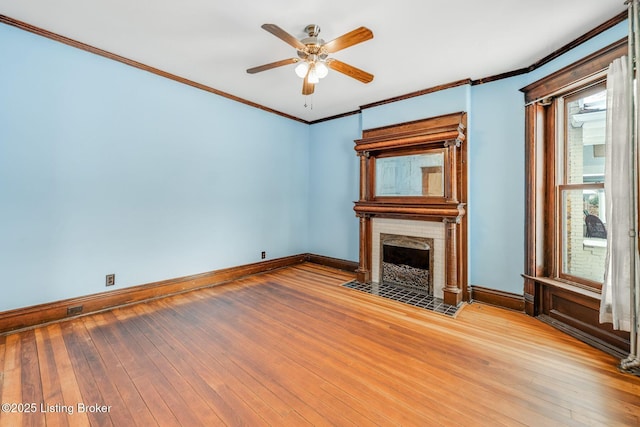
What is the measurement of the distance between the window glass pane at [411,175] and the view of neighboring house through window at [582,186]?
4.01 feet

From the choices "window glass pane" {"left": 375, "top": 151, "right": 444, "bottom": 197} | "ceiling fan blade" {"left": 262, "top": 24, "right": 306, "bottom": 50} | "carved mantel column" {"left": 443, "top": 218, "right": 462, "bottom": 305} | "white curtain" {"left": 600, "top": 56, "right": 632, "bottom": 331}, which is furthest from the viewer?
"window glass pane" {"left": 375, "top": 151, "right": 444, "bottom": 197}

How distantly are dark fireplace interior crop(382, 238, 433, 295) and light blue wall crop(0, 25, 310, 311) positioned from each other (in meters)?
2.17

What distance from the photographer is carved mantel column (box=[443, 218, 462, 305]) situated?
333cm

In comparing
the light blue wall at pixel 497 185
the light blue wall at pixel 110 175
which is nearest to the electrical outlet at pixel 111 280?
the light blue wall at pixel 110 175

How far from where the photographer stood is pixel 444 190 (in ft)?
Answer: 11.6

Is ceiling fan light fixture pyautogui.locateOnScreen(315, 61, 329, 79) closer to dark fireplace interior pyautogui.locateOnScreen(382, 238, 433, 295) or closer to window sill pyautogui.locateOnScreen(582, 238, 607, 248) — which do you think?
dark fireplace interior pyautogui.locateOnScreen(382, 238, 433, 295)

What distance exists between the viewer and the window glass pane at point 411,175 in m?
3.66

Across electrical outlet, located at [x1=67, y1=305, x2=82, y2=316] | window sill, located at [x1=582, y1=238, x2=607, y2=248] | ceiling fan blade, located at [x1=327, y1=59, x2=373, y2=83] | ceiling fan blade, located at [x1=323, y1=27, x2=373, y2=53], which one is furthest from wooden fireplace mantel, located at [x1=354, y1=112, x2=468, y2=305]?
electrical outlet, located at [x1=67, y1=305, x2=82, y2=316]

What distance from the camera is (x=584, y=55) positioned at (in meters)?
2.47

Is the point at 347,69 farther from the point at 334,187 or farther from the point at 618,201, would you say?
the point at 334,187

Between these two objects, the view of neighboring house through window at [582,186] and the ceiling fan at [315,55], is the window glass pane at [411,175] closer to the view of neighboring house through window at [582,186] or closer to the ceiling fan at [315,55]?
the view of neighboring house through window at [582,186]

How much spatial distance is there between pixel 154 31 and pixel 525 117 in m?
3.93

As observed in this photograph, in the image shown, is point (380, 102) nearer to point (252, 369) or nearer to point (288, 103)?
point (288, 103)

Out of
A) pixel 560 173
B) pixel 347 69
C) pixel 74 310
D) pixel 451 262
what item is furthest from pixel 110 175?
pixel 560 173
